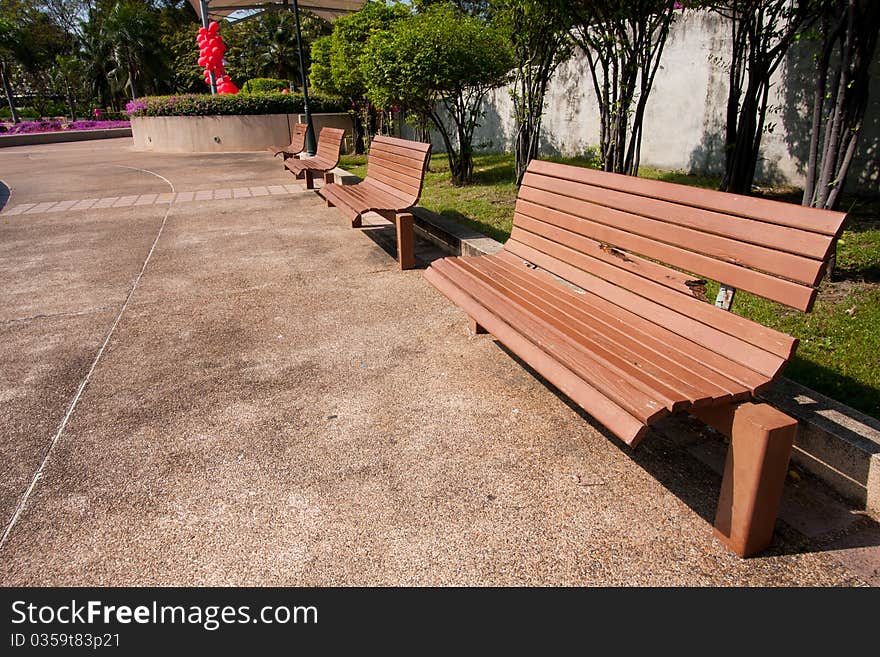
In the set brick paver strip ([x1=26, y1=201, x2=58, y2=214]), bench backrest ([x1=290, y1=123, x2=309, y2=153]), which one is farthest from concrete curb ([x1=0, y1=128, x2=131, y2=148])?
brick paver strip ([x1=26, y1=201, x2=58, y2=214])

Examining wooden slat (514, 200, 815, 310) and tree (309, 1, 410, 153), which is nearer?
wooden slat (514, 200, 815, 310)

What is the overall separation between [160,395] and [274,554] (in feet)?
5.35

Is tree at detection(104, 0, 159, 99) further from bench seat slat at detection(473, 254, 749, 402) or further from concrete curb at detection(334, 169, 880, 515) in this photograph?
concrete curb at detection(334, 169, 880, 515)

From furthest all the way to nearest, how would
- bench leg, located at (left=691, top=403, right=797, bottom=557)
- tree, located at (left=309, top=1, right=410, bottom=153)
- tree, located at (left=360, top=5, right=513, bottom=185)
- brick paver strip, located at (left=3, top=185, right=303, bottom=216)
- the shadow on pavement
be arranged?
tree, located at (left=309, top=1, right=410, bottom=153) < brick paver strip, located at (left=3, top=185, right=303, bottom=216) < tree, located at (left=360, top=5, right=513, bottom=185) < the shadow on pavement < bench leg, located at (left=691, top=403, right=797, bottom=557)

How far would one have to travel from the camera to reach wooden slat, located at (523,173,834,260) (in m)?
2.08

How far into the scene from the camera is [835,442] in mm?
2318

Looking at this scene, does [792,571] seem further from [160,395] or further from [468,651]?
[160,395]

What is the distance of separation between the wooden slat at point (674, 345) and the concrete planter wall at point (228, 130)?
17889mm

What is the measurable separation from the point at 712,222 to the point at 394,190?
4124 millimetres

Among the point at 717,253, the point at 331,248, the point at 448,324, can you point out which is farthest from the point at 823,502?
the point at 331,248

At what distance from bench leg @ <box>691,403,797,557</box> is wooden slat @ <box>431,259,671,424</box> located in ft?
0.78

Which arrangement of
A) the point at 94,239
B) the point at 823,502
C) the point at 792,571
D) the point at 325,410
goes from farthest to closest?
the point at 94,239
the point at 325,410
the point at 823,502
the point at 792,571

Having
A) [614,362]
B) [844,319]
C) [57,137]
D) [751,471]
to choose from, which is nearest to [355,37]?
[844,319]

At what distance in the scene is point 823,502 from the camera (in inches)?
92.4
